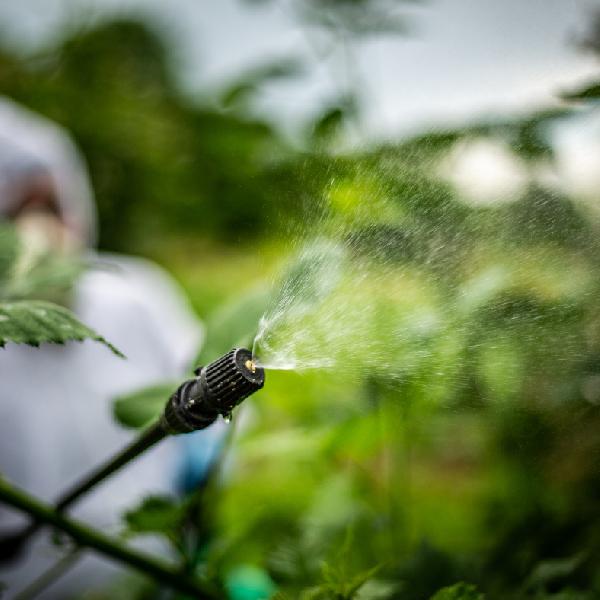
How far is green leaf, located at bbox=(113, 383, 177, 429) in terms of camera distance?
61 centimetres

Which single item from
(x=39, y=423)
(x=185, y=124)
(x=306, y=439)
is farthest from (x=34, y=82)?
(x=306, y=439)

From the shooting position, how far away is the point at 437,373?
1.63 feet

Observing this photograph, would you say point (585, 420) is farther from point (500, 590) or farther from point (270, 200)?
point (270, 200)

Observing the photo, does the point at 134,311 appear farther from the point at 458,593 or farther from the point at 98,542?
the point at 458,593

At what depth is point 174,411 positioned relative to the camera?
42 centimetres

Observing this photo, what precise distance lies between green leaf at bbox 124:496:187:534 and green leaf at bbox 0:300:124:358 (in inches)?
9.8

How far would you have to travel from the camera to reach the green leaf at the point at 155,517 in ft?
2.02

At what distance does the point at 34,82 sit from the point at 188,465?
5.85 m

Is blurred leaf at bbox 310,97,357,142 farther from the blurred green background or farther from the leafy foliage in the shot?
the leafy foliage

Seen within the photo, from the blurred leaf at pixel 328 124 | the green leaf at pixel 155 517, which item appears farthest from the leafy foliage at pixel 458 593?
the blurred leaf at pixel 328 124

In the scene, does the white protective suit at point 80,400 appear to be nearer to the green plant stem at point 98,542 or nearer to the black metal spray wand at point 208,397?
the green plant stem at point 98,542

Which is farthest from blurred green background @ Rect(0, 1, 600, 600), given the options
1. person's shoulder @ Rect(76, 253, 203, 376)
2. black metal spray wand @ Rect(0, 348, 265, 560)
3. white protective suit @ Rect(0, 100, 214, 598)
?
person's shoulder @ Rect(76, 253, 203, 376)

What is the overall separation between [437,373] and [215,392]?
20 cm

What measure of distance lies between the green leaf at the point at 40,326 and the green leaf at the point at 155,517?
0.25 metres
